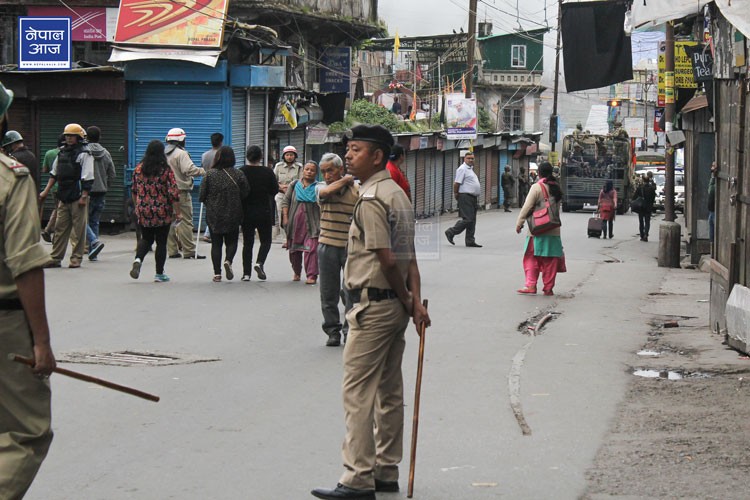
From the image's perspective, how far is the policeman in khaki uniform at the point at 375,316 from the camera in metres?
5.79

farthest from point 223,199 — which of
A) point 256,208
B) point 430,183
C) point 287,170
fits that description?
point 430,183

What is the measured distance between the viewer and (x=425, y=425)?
7.67 metres

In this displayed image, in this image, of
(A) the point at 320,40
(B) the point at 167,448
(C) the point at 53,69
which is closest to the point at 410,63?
(A) the point at 320,40

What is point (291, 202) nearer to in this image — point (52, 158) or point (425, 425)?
point (52, 158)

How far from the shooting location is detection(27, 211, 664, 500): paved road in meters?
6.34

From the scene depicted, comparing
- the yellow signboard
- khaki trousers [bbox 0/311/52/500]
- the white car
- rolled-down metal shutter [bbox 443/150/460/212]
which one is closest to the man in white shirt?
the yellow signboard

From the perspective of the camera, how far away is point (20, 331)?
14.6ft

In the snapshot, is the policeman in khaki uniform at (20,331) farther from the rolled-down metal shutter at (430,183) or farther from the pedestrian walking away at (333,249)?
the rolled-down metal shutter at (430,183)

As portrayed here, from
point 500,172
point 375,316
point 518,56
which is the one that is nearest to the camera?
point 375,316

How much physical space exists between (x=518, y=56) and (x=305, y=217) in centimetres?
6496

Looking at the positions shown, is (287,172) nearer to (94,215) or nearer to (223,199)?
(94,215)

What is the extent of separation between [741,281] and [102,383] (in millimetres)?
7232

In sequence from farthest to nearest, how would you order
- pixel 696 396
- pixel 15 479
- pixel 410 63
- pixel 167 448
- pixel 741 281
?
pixel 410 63, pixel 741 281, pixel 696 396, pixel 167 448, pixel 15 479

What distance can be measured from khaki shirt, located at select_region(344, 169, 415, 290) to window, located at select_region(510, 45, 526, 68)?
72773 millimetres
